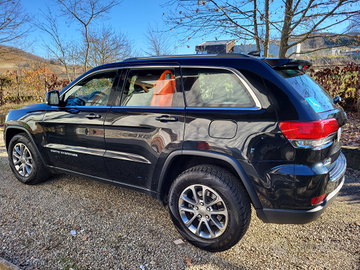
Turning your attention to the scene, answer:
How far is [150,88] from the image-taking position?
113 inches

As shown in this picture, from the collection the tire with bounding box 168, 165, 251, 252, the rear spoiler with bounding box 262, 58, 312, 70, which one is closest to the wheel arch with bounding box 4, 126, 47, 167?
the tire with bounding box 168, 165, 251, 252

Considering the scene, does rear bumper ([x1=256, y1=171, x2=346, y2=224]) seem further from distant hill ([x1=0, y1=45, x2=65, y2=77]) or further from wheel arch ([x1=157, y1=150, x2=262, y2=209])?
distant hill ([x1=0, y1=45, x2=65, y2=77])

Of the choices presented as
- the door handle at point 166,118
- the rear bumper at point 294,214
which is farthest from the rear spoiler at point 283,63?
the rear bumper at point 294,214

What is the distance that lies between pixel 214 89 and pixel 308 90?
2.78ft

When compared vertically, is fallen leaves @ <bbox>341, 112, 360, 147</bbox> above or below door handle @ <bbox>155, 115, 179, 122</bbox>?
below

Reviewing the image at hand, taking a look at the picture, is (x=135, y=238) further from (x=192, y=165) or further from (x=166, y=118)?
(x=166, y=118)

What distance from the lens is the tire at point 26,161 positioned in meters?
3.82

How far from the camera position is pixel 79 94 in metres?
3.48

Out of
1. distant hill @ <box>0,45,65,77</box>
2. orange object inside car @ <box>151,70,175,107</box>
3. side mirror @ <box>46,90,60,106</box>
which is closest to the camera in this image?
orange object inside car @ <box>151,70,175,107</box>

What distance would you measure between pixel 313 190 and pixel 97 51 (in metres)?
12.6

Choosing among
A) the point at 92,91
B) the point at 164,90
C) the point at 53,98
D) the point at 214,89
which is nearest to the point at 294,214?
the point at 214,89

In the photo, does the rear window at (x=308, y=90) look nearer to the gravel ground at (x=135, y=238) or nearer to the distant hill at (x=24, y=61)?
the gravel ground at (x=135, y=238)

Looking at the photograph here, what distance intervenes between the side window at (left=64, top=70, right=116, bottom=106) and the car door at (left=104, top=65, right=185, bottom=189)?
0.28 meters

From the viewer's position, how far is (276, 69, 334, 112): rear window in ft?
7.16
